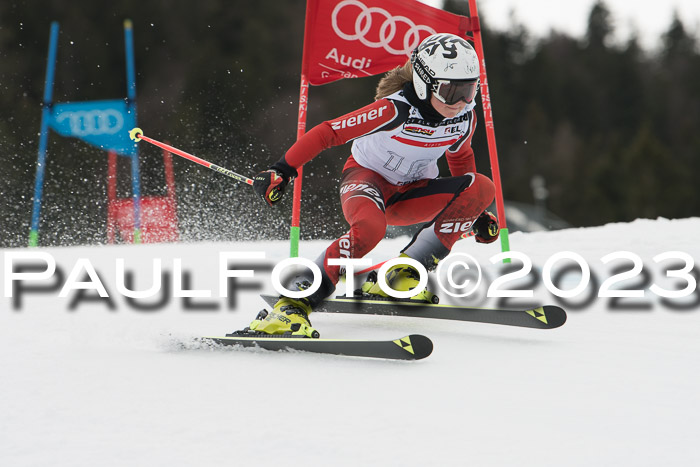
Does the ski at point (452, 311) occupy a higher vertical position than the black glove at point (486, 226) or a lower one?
lower

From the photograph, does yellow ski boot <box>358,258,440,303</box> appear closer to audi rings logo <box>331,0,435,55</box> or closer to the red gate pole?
the red gate pole

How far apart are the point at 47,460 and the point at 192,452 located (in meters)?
0.30

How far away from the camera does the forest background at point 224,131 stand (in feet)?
48.3

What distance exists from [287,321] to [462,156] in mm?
1339

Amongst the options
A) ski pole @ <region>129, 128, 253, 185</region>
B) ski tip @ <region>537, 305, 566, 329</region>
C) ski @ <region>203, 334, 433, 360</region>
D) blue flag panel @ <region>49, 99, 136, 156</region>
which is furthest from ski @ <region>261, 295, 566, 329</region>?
blue flag panel @ <region>49, 99, 136, 156</region>

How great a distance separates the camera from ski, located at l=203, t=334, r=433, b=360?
7.59ft

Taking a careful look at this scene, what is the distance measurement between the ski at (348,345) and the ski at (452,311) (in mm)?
359

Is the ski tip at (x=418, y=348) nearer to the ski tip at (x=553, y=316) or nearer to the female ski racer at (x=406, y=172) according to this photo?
the female ski racer at (x=406, y=172)

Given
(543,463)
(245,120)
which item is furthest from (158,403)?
(245,120)

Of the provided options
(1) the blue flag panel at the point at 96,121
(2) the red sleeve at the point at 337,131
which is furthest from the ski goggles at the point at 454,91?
(1) the blue flag panel at the point at 96,121

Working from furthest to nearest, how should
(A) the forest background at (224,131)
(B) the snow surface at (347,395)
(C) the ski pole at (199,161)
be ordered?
(A) the forest background at (224,131) < (C) the ski pole at (199,161) < (B) the snow surface at (347,395)

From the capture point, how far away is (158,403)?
6.21 feet

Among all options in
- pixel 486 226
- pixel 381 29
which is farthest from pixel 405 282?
pixel 381 29

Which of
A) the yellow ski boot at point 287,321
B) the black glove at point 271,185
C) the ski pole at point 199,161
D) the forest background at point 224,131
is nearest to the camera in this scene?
the yellow ski boot at point 287,321
